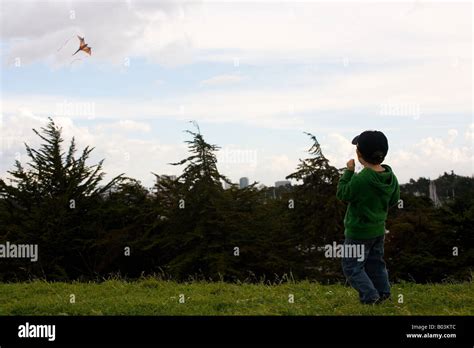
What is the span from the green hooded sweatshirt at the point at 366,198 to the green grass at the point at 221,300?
874 millimetres

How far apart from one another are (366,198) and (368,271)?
96cm

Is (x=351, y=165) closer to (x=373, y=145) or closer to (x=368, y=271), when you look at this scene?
(x=373, y=145)

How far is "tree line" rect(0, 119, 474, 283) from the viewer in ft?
88.7

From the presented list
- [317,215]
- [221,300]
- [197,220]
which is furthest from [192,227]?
[221,300]

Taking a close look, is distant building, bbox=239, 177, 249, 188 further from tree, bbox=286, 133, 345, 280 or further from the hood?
the hood

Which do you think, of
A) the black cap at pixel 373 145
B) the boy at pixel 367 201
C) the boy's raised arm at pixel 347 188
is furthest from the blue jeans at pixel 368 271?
the black cap at pixel 373 145

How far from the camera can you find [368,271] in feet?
23.5

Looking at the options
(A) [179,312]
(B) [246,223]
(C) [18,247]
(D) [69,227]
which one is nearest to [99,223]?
(D) [69,227]

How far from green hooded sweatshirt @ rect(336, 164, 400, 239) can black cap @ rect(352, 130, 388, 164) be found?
6.9 inches

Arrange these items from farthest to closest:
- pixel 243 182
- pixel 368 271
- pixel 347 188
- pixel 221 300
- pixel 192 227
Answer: pixel 243 182, pixel 192 227, pixel 221 300, pixel 368 271, pixel 347 188

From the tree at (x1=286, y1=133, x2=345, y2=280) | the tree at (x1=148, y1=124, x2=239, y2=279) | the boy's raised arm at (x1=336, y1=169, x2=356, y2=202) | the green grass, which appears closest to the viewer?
the boy's raised arm at (x1=336, y1=169, x2=356, y2=202)

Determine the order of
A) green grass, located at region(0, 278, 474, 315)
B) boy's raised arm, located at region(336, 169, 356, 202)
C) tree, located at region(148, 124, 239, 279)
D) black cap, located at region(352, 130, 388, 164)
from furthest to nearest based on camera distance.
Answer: tree, located at region(148, 124, 239, 279)
green grass, located at region(0, 278, 474, 315)
black cap, located at region(352, 130, 388, 164)
boy's raised arm, located at region(336, 169, 356, 202)

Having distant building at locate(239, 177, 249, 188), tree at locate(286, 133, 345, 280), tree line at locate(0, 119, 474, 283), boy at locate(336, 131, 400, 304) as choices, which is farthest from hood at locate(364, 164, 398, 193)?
distant building at locate(239, 177, 249, 188)
